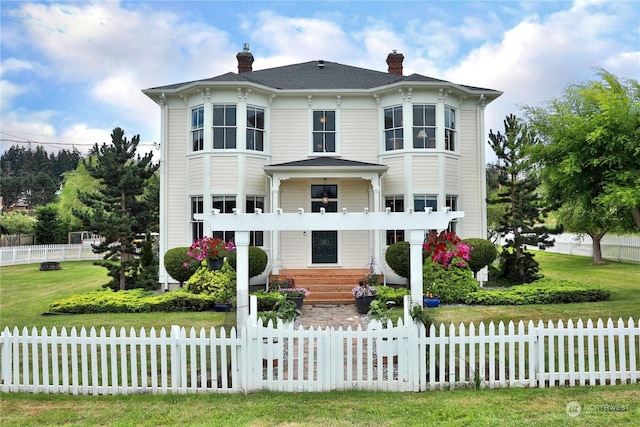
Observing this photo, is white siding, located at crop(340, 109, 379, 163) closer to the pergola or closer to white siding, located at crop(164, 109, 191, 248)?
white siding, located at crop(164, 109, 191, 248)

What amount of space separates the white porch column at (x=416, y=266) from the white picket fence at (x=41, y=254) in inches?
1040

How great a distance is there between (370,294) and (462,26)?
13.2 meters

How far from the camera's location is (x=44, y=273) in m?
21.2

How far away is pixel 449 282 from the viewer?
11984 mm

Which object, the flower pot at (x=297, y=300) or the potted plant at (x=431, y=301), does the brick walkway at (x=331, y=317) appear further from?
the potted plant at (x=431, y=301)

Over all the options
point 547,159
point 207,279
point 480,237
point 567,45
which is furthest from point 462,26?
point 207,279

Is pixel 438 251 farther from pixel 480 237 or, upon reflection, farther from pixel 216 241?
pixel 216 241

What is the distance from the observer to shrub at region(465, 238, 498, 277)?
13.8 metres

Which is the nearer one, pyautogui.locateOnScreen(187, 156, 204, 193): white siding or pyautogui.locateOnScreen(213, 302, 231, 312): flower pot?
pyautogui.locateOnScreen(213, 302, 231, 312): flower pot

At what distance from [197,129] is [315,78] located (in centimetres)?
490

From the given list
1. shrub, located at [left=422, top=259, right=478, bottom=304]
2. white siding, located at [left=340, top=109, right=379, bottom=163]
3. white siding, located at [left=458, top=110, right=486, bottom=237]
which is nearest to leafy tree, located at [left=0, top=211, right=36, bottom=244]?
white siding, located at [left=340, top=109, right=379, bottom=163]

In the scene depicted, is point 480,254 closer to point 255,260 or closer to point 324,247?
point 324,247

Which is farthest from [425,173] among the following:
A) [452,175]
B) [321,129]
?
[321,129]

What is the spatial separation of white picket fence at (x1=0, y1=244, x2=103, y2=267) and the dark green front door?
20256 millimetres
